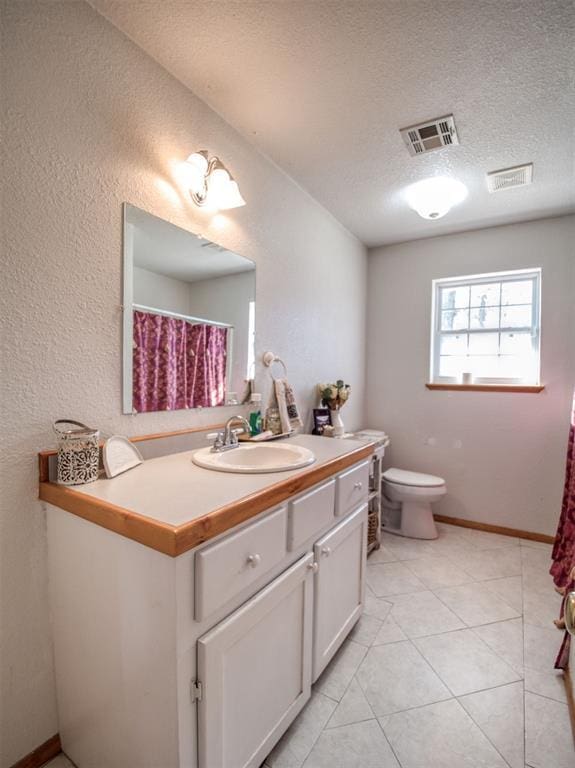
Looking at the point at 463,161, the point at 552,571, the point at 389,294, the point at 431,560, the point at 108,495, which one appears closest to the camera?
the point at 108,495

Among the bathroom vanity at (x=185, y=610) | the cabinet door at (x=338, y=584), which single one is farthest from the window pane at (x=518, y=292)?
the bathroom vanity at (x=185, y=610)

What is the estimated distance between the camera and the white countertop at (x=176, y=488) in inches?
32.6

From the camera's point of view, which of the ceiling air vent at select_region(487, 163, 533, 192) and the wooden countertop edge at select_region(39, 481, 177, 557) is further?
the ceiling air vent at select_region(487, 163, 533, 192)

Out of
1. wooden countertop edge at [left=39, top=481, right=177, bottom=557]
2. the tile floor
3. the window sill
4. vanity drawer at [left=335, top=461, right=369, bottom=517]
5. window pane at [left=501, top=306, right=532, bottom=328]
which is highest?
window pane at [left=501, top=306, right=532, bottom=328]

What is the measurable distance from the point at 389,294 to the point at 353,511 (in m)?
2.25

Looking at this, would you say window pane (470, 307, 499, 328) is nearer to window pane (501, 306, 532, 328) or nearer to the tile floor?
window pane (501, 306, 532, 328)

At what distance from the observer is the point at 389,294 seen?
3199 mm

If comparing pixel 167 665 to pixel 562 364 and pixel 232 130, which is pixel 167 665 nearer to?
pixel 232 130

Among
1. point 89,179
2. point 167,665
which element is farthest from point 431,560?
point 89,179

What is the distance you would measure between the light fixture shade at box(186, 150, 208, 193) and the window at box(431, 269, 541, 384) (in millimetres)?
2261

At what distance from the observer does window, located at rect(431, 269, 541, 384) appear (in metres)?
2.70

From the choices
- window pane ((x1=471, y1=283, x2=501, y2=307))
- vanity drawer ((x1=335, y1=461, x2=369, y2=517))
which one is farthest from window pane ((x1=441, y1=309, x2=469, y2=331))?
vanity drawer ((x1=335, y1=461, x2=369, y2=517))

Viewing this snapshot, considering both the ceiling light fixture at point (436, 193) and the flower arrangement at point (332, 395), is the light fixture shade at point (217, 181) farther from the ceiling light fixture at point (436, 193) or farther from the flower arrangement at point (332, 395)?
the flower arrangement at point (332, 395)

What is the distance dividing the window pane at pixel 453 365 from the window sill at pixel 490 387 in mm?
135
